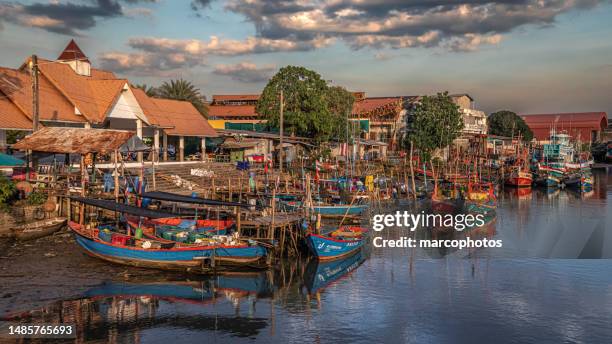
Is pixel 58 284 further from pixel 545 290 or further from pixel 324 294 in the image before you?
pixel 545 290

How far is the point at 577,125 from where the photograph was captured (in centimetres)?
11944

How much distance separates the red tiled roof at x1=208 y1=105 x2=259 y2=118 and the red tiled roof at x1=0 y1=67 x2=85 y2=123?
125 ft

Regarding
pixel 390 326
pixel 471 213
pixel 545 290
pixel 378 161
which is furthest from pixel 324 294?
pixel 378 161

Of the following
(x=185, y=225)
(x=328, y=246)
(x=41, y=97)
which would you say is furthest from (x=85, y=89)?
(x=328, y=246)

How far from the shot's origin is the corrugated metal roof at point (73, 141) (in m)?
29.0

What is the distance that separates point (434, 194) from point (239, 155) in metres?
20.5

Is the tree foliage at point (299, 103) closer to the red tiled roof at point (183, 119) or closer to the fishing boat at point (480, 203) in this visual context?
the red tiled roof at point (183, 119)

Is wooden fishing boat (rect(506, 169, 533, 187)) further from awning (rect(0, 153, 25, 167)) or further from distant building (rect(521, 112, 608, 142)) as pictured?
distant building (rect(521, 112, 608, 142))

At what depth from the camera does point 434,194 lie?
42.8 metres

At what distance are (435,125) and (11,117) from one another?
49.9m

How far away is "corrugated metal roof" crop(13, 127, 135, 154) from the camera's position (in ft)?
95.1

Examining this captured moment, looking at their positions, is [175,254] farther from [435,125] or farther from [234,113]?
[234,113]

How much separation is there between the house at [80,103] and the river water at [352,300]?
11.8 meters

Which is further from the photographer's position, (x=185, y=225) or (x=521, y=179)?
(x=521, y=179)
